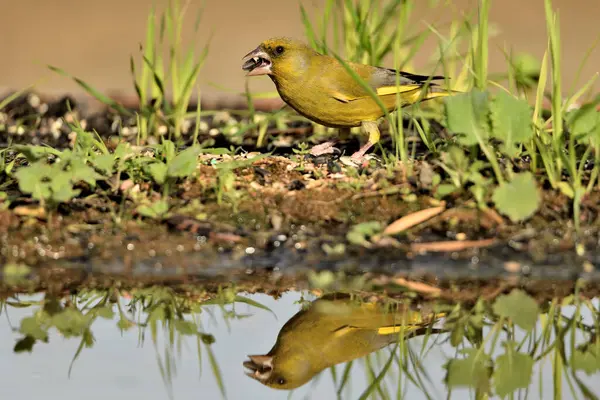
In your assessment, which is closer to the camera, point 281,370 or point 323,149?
point 281,370

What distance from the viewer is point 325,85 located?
6215 millimetres

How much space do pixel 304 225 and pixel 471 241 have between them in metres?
0.76

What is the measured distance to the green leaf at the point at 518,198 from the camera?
4.60m

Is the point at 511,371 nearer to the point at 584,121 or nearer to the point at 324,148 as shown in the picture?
the point at 584,121

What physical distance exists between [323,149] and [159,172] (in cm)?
161

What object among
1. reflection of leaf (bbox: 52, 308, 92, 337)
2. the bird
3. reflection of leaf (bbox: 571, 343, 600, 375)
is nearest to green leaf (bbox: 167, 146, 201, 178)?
reflection of leaf (bbox: 52, 308, 92, 337)

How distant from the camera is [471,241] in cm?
467

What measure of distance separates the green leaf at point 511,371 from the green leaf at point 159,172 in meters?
2.02

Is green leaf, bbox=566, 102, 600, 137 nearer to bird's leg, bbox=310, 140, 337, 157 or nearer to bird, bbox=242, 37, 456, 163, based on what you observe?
bird, bbox=242, 37, 456, 163

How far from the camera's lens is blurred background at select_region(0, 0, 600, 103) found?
1027 centimetres

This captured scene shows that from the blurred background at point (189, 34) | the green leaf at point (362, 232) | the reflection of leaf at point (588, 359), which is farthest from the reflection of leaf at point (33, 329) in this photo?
the blurred background at point (189, 34)

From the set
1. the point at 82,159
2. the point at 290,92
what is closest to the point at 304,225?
the point at 82,159

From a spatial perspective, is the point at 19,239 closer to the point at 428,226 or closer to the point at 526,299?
the point at 428,226

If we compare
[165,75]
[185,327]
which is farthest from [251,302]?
[165,75]
